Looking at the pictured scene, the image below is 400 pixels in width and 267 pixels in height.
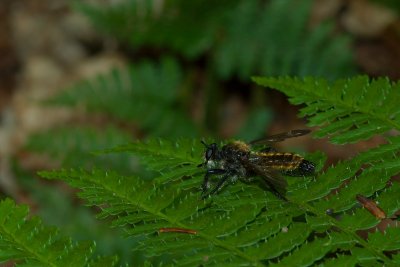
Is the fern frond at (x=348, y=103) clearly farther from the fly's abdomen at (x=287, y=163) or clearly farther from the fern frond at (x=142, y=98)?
the fern frond at (x=142, y=98)

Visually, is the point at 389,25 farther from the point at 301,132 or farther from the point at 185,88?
the point at 301,132

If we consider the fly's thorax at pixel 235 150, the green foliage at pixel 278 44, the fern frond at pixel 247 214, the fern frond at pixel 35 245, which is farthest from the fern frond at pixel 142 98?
the fern frond at pixel 35 245

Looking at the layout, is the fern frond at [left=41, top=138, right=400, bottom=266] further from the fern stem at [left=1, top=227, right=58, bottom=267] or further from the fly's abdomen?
the fern stem at [left=1, top=227, right=58, bottom=267]

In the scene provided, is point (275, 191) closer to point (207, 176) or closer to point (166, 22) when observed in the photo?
point (207, 176)

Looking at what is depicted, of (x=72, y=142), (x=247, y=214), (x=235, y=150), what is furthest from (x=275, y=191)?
(x=72, y=142)

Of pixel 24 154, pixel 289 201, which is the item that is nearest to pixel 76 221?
pixel 24 154

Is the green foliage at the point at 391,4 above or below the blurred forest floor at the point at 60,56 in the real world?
above

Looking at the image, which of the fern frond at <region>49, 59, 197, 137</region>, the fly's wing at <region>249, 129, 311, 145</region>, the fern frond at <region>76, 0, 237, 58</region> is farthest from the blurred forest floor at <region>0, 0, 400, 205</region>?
the fly's wing at <region>249, 129, 311, 145</region>
